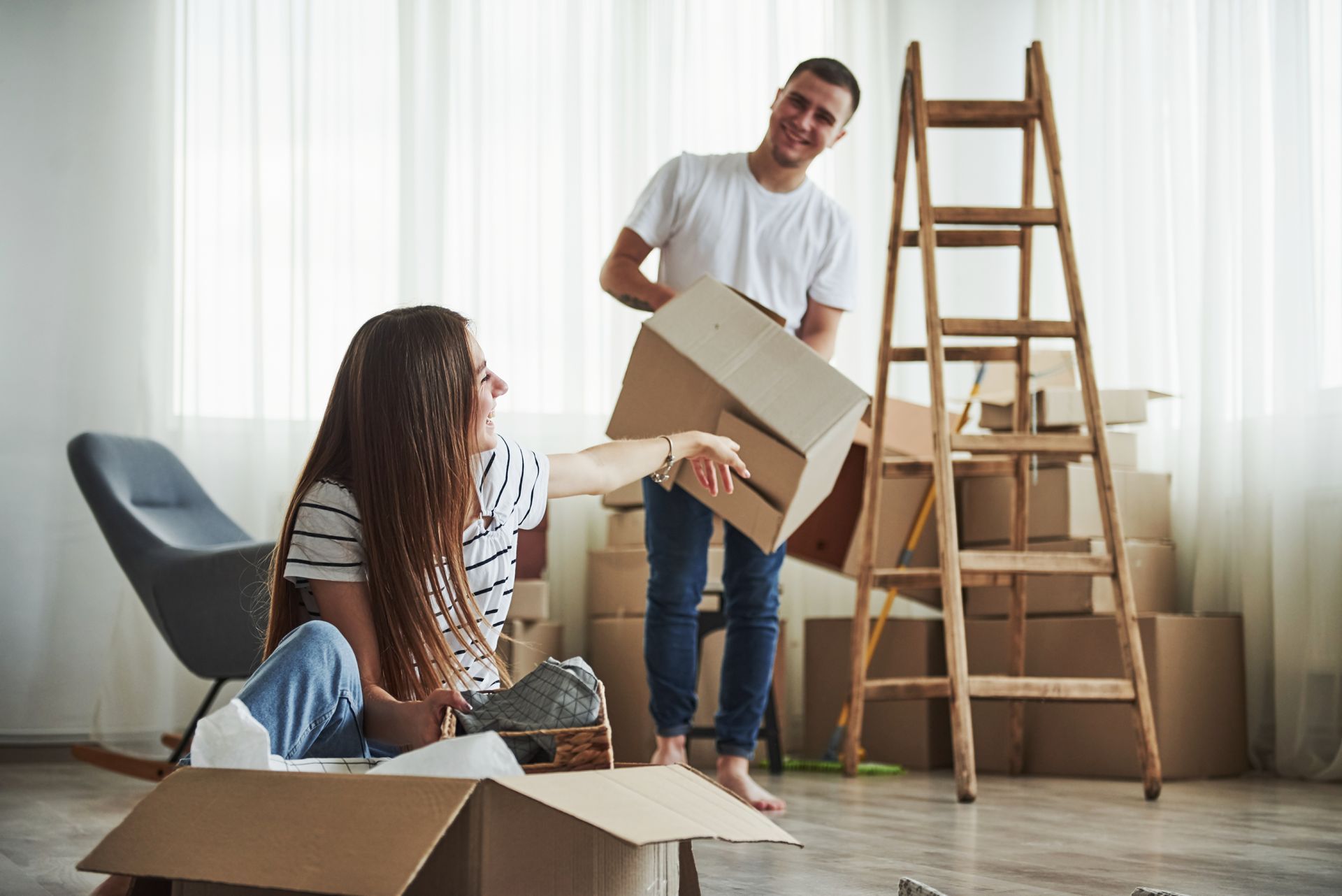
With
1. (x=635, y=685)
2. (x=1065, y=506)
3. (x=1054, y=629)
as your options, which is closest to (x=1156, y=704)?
(x=1054, y=629)

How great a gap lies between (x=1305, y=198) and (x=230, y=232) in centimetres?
258

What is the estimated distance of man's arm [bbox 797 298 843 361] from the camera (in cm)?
221

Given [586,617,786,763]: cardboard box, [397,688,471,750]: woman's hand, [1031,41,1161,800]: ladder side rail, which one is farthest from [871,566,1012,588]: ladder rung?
[397,688,471,750]: woman's hand

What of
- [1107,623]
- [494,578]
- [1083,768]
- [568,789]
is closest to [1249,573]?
[1107,623]

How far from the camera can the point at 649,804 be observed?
837mm

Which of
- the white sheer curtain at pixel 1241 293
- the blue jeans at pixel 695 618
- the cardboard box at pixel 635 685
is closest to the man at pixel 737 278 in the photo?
the blue jeans at pixel 695 618

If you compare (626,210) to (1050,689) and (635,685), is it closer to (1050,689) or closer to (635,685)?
(635,685)

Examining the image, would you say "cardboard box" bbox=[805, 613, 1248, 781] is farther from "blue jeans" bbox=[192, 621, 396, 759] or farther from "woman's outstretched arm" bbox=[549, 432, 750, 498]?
"blue jeans" bbox=[192, 621, 396, 759]

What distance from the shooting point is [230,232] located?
3.39 meters

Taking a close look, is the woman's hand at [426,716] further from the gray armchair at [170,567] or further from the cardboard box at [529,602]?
the cardboard box at [529,602]

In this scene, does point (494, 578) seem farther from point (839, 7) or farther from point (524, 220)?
point (839, 7)

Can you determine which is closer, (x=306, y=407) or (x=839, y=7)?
(x=306, y=407)

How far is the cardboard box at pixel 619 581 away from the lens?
10.2ft

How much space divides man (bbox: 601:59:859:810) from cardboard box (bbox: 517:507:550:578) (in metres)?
1.09
